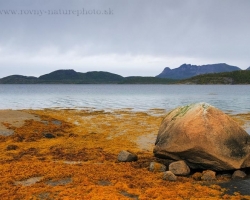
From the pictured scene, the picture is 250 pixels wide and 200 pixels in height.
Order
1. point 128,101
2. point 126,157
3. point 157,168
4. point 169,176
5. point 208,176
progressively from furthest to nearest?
point 128,101 < point 126,157 < point 157,168 < point 208,176 < point 169,176

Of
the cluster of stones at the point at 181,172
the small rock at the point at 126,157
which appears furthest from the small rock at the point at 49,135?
the cluster of stones at the point at 181,172

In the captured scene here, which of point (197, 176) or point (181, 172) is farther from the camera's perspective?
point (181, 172)

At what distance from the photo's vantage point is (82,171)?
1352 cm

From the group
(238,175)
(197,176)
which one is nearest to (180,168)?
(197,176)

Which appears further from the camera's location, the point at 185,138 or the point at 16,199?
the point at 185,138

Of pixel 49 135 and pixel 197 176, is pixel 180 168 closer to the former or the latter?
pixel 197 176

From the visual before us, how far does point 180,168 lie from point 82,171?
476 centimetres

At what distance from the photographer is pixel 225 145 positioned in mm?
13758

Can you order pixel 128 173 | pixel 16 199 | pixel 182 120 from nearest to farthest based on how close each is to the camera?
1. pixel 16 199
2. pixel 128 173
3. pixel 182 120

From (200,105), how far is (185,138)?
7.37 ft

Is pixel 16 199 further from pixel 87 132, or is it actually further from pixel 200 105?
pixel 87 132

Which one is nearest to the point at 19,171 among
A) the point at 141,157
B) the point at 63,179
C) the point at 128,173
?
the point at 63,179

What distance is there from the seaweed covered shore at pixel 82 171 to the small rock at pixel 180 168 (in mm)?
431

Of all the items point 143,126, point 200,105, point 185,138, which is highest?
point 200,105
